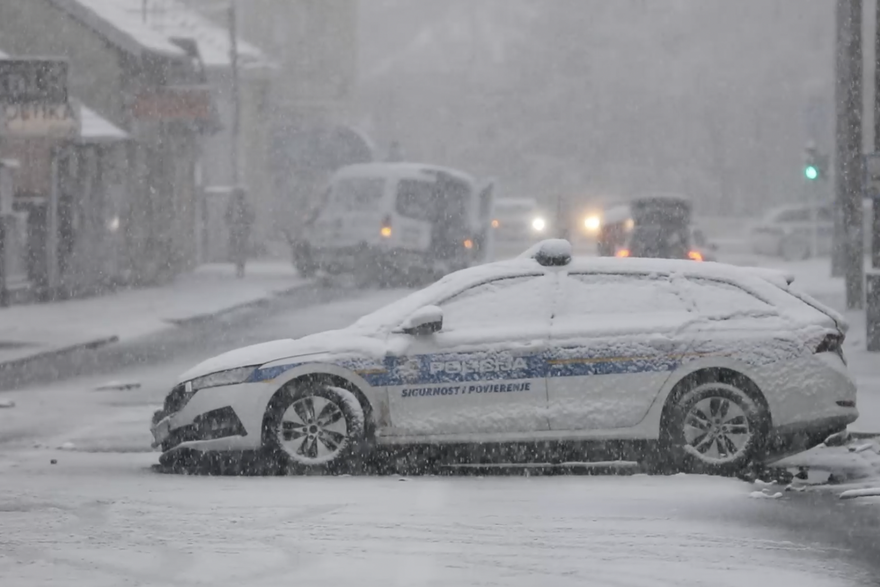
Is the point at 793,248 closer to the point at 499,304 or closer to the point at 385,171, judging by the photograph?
the point at 385,171

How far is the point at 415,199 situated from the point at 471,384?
85.0 ft

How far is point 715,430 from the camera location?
34.1 ft

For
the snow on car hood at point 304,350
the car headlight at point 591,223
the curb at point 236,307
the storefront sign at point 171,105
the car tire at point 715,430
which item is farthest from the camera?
the car headlight at point 591,223

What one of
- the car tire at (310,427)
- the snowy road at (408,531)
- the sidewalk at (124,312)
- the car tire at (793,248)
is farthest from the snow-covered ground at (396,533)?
the car tire at (793,248)

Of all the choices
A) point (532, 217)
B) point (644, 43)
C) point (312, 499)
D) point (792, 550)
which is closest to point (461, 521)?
point (312, 499)

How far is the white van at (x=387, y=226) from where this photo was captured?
34781mm

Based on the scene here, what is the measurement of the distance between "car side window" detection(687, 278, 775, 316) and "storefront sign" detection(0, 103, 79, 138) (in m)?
21.1

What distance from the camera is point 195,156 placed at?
43.8 metres

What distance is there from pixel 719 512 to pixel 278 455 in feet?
9.18

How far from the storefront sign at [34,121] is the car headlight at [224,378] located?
20.3 metres

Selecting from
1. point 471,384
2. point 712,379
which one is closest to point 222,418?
point 471,384

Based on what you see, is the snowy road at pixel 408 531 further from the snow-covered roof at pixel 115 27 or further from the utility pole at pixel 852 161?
the snow-covered roof at pixel 115 27

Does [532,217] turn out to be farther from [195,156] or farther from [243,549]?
[243,549]

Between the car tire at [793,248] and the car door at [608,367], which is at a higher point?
the car tire at [793,248]
